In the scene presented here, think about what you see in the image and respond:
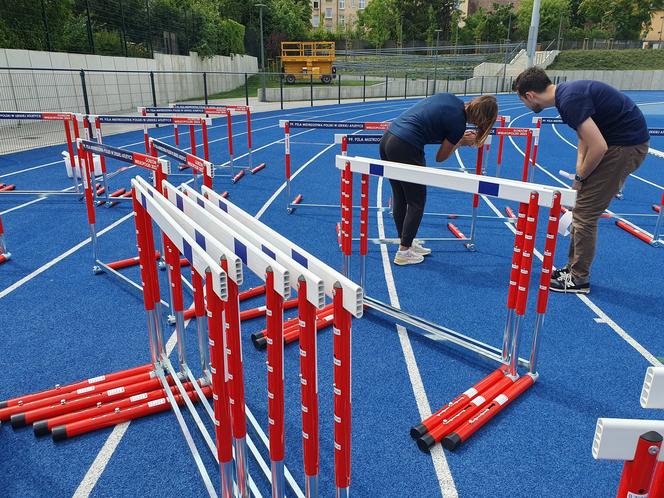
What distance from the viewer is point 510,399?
3.46 metres

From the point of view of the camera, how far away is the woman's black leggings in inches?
198

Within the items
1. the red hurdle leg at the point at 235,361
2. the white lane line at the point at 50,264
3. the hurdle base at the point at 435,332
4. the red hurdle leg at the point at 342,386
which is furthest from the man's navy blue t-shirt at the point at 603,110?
the white lane line at the point at 50,264

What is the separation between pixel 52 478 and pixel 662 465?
3004 millimetres

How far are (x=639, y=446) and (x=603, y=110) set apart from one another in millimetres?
3984

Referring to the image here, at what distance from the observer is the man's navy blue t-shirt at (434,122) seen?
15.5 ft

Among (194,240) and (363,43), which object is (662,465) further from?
(363,43)

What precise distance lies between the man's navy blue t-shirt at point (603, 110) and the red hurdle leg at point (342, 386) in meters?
3.45

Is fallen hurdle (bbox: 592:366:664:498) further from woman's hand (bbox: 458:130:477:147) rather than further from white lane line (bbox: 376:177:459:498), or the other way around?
woman's hand (bbox: 458:130:477:147)

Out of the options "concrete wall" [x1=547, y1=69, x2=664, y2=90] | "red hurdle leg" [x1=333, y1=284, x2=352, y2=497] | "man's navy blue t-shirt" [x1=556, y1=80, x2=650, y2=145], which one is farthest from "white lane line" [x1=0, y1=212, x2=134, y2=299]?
"concrete wall" [x1=547, y1=69, x2=664, y2=90]

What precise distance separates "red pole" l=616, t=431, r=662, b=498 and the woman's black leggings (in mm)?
3981

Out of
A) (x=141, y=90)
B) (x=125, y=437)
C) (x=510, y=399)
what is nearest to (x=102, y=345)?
(x=125, y=437)

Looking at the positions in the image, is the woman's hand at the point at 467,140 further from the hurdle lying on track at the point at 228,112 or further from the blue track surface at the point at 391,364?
the hurdle lying on track at the point at 228,112

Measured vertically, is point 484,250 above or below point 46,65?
below

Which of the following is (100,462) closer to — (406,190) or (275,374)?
(275,374)
